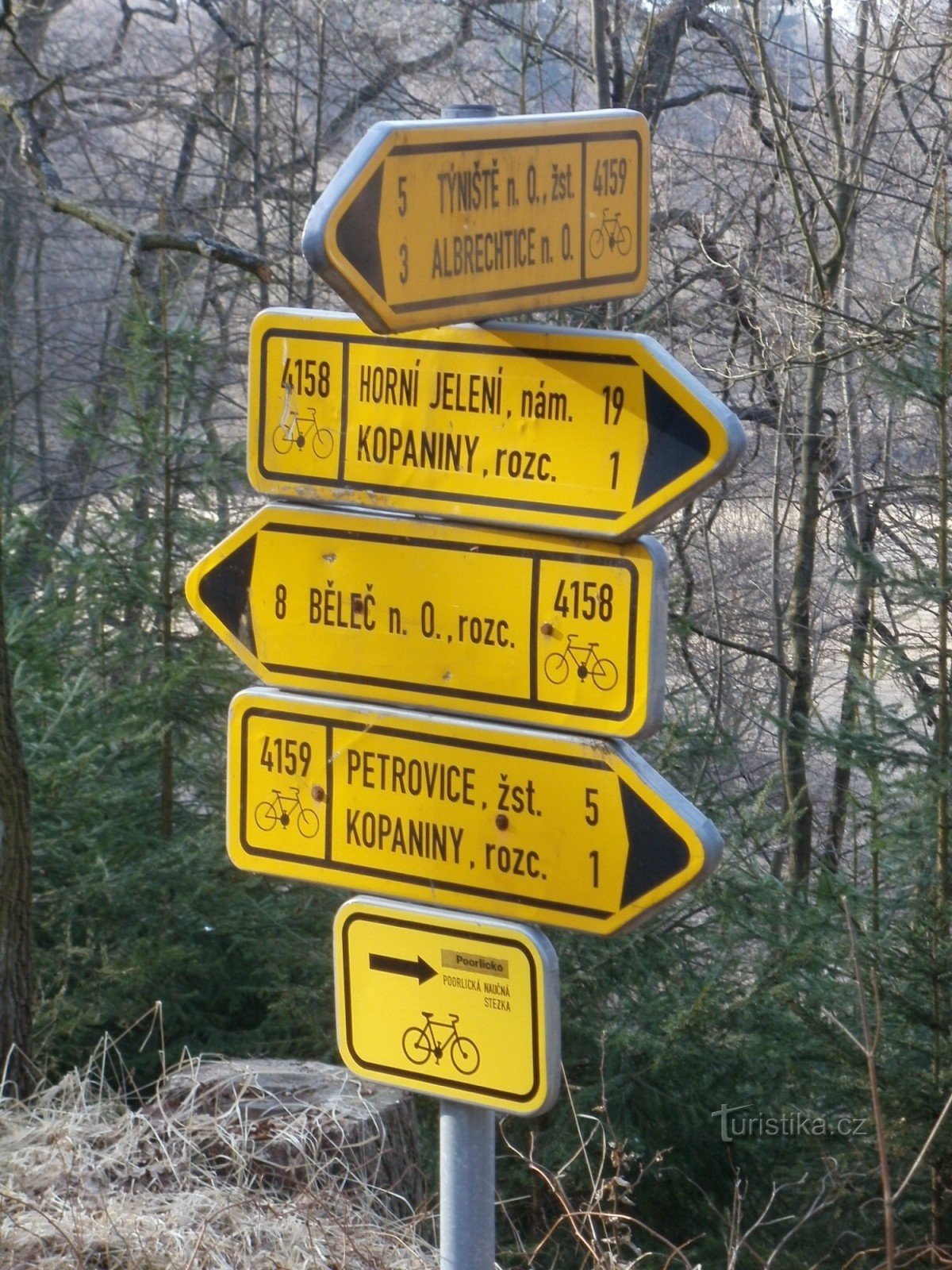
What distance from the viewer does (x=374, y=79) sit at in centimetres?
1274

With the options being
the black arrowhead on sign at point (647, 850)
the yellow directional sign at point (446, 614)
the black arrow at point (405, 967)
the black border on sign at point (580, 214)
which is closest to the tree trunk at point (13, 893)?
the yellow directional sign at point (446, 614)

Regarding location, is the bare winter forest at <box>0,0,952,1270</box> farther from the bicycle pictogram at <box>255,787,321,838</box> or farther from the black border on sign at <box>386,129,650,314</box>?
the black border on sign at <box>386,129,650,314</box>

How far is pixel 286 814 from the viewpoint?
2082mm

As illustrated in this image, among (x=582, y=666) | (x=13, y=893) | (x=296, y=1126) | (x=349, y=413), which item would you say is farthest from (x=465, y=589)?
(x=13, y=893)

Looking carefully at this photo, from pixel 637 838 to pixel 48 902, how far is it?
4.93 metres

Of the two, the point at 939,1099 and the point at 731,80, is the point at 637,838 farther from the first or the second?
the point at 731,80

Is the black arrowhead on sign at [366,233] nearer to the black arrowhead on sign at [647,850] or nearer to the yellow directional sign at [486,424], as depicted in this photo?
the yellow directional sign at [486,424]

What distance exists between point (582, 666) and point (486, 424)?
37 cm

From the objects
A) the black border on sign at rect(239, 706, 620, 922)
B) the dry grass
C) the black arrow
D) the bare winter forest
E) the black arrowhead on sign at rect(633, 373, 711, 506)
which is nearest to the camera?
the black arrowhead on sign at rect(633, 373, 711, 506)

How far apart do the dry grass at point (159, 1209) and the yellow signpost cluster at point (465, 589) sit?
3.77 feet

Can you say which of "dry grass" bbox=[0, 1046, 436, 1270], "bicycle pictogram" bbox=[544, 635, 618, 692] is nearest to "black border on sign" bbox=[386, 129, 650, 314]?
"bicycle pictogram" bbox=[544, 635, 618, 692]

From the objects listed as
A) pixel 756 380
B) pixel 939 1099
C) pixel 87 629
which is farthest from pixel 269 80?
pixel 939 1099

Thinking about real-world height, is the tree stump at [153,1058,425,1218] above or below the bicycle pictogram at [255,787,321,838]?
below

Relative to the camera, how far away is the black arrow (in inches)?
77.1
